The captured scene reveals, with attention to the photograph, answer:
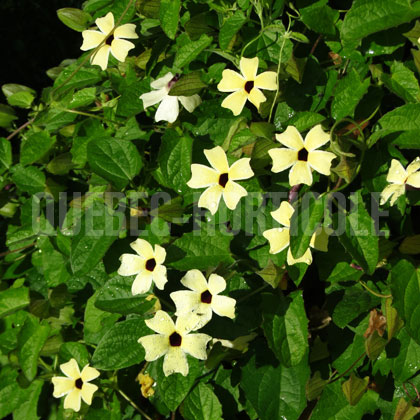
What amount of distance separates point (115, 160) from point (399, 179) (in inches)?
23.9

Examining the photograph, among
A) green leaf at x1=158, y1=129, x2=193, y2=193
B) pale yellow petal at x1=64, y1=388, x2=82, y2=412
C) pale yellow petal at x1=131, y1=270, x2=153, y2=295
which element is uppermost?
green leaf at x1=158, y1=129, x2=193, y2=193

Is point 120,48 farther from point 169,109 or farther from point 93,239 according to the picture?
point 93,239

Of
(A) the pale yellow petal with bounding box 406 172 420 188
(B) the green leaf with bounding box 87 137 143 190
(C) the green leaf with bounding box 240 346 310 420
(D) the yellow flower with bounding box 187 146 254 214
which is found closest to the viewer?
(A) the pale yellow petal with bounding box 406 172 420 188

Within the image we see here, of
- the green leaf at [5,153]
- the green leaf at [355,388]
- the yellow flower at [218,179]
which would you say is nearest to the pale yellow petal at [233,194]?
the yellow flower at [218,179]

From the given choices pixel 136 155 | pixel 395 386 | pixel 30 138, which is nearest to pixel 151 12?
pixel 136 155

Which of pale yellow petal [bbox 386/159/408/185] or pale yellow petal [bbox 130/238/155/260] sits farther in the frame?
pale yellow petal [bbox 130/238/155/260]

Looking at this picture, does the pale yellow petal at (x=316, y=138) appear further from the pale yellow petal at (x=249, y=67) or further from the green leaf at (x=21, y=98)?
the green leaf at (x=21, y=98)

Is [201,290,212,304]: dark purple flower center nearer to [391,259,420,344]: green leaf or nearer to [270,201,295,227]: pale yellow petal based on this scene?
[270,201,295,227]: pale yellow petal

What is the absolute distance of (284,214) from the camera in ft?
3.63

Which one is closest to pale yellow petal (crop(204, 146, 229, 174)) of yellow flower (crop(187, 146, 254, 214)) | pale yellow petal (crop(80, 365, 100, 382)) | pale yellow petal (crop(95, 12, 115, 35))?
yellow flower (crop(187, 146, 254, 214))

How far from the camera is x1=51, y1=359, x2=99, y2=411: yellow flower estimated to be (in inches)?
54.1

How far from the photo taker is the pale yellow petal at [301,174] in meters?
1.07

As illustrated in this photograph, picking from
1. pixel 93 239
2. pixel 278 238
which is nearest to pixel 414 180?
pixel 278 238

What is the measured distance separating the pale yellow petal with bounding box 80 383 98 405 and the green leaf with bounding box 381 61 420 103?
2.88 feet
